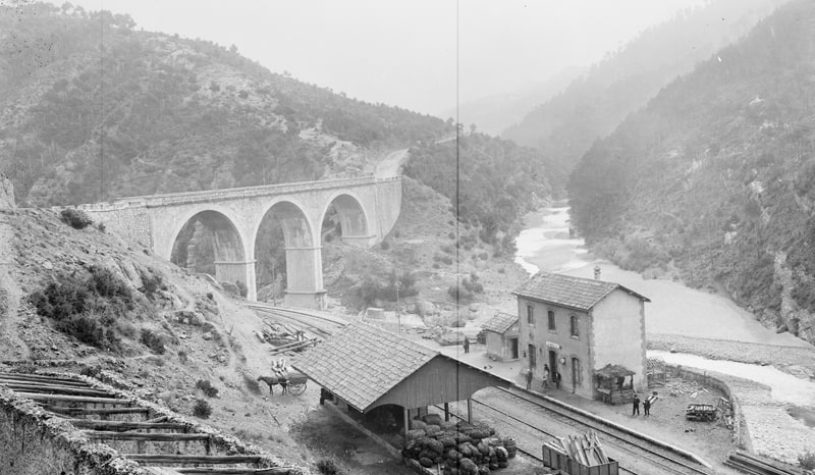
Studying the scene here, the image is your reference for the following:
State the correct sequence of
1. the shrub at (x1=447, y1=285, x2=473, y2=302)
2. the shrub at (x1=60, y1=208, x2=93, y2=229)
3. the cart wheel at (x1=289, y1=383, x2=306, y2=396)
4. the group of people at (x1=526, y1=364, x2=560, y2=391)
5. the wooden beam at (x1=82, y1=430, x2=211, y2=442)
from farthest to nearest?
the shrub at (x1=447, y1=285, x2=473, y2=302) < the shrub at (x1=60, y1=208, x2=93, y2=229) < the group of people at (x1=526, y1=364, x2=560, y2=391) < the cart wheel at (x1=289, y1=383, x2=306, y2=396) < the wooden beam at (x1=82, y1=430, x2=211, y2=442)

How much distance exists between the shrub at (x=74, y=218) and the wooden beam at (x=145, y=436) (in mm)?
21371

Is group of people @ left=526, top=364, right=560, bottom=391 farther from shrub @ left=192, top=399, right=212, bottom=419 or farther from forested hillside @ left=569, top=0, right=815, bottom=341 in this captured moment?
forested hillside @ left=569, top=0, right=815, bottom=341

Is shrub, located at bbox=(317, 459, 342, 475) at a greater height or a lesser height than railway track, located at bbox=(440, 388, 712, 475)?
greater

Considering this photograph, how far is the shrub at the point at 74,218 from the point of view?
2869 centimetres

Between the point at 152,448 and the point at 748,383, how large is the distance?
26931mm

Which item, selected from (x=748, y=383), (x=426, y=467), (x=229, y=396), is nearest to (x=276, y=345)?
(x=229, y=396)

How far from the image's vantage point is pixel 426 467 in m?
18.1

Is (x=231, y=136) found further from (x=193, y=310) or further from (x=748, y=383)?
(x=748, y=383)

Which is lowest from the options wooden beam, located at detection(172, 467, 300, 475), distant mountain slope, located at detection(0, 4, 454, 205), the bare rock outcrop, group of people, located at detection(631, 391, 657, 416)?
group of people, located at detection(631, 391, 657, 416)

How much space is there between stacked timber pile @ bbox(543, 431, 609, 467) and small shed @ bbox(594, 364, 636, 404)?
781cm

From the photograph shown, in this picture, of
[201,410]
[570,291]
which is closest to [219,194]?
[570,291]

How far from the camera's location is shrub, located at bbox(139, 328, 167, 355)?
72.9 ft

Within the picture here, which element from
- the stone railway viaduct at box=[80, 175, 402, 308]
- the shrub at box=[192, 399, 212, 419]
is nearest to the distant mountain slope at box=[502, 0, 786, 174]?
the stone railway viaduct at box=[80, 175, 402, 308]

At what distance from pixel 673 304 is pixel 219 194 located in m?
30.0
